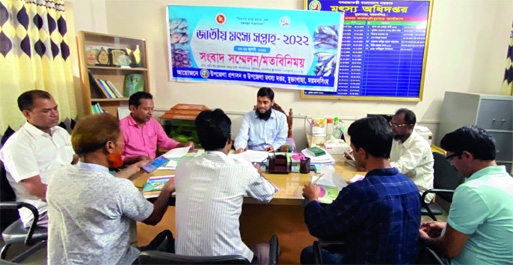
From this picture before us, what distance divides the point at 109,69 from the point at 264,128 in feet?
6.03

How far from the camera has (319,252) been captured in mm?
1233

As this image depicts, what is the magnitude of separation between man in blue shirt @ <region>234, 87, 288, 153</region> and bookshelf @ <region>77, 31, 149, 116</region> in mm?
1482

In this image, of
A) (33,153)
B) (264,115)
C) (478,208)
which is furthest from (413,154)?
(33,153)

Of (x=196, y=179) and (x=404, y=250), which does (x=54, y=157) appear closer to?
(x=196, y=179)

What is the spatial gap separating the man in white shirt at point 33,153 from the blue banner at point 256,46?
190cm

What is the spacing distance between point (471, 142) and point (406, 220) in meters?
0.45

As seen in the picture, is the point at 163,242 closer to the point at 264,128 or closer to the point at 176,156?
the point at 176,156

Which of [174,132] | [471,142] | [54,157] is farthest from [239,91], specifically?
[471,142]

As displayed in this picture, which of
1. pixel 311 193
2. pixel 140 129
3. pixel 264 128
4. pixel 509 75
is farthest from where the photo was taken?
pixel 264 128

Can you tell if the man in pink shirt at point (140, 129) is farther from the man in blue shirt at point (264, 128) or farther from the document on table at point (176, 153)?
the man in blue shirt at point (264, 128)

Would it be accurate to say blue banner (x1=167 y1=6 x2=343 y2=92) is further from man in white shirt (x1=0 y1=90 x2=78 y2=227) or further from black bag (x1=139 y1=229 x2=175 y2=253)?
black bag (x1=139 y1=229 x2=175 y2=253)

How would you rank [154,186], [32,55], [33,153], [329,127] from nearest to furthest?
[154,186] → [33,153] → [32,55] → [329,127]

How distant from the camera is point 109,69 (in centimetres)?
308

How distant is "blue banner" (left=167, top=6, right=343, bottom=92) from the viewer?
10.6ft
